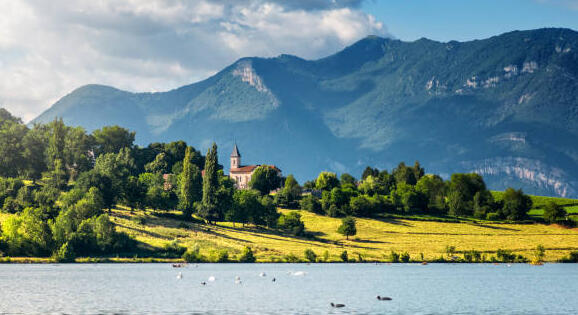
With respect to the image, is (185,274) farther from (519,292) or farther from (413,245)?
(413,245)

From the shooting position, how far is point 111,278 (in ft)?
326

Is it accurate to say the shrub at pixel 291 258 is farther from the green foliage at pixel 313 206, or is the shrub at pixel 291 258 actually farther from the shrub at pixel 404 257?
the green foliage at pixel 313 206

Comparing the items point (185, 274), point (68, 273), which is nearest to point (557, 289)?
point (185, 274)

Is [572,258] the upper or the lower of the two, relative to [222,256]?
upper

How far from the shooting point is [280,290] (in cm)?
8625

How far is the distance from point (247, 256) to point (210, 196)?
38.6 metres

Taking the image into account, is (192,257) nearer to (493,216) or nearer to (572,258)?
(572,258)

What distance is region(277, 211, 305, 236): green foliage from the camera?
167375 mm

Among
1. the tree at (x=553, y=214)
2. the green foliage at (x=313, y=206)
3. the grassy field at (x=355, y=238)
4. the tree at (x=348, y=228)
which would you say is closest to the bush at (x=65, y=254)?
the grassy field at (x=355, y=238)

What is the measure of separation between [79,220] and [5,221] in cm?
1417

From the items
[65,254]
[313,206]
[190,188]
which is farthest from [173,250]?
[313,206]

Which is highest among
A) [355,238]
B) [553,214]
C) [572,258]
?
[553,214]

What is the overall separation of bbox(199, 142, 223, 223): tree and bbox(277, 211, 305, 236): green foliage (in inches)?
593

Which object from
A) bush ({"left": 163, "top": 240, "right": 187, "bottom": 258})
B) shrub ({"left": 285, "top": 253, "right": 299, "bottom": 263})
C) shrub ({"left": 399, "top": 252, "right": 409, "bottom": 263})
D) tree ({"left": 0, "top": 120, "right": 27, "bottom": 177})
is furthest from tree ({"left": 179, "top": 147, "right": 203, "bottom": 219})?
shrub ({"left": 399, "top": 252, "right": 409, "bottom": 263})
